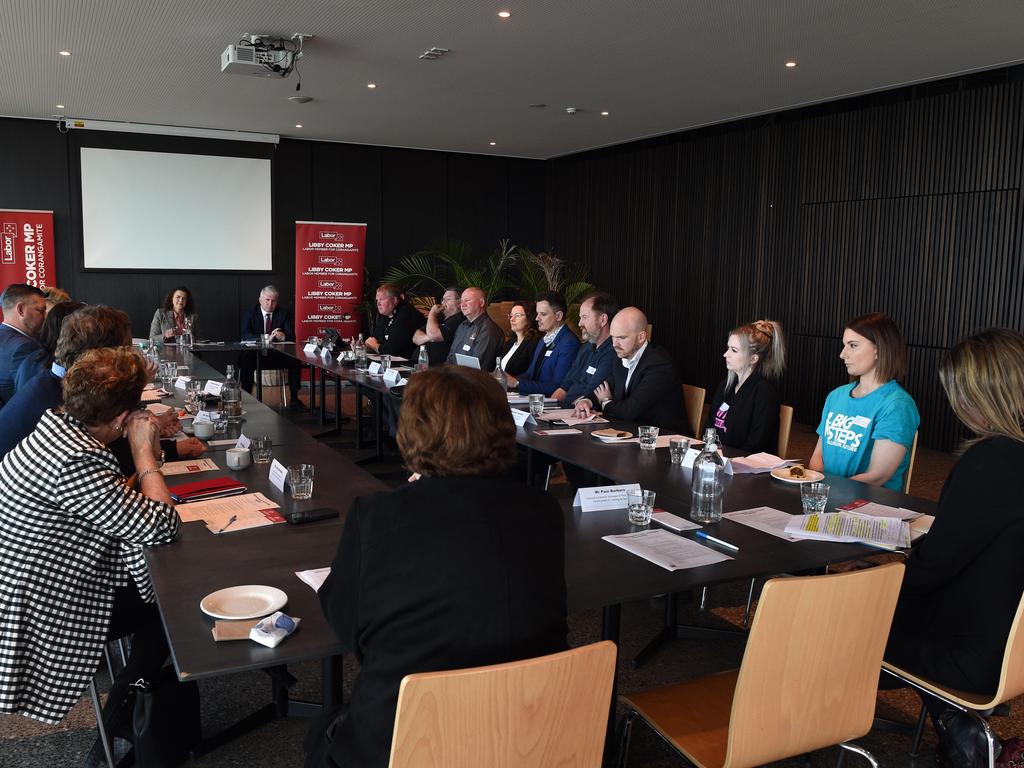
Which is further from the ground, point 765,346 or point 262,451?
point 765,346

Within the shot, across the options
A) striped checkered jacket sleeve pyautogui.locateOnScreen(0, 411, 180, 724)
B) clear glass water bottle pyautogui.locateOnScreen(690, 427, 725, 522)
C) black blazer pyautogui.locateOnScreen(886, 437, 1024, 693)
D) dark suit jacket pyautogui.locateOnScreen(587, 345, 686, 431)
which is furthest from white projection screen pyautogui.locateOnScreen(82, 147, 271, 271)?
black blazer pyautogui.locateOnScreen(886, 437, 1024, 693)

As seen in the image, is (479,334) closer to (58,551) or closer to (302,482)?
(302,482)

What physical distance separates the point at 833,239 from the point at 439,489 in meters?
7.23

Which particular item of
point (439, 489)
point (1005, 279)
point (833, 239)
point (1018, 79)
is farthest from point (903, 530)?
point (833, 239)

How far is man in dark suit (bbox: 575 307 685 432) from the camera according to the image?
14.6 feet

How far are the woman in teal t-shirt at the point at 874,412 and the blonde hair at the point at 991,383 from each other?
1076mm

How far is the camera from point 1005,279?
6457 mm

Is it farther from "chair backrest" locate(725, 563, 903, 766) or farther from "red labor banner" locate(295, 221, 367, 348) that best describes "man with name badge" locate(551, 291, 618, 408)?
"red labor banner" locate(295, 221, 367, 348)

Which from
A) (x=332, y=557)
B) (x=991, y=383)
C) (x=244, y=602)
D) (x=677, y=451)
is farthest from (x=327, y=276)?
(x=991, y=383)

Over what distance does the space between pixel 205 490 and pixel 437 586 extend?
1.59 metres

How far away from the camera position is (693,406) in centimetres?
473

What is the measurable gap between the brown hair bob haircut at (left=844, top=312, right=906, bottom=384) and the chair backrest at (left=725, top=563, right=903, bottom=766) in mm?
1779

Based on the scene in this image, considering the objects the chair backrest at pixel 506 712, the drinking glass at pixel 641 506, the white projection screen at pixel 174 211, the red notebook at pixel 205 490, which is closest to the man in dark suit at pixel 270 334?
the white projection screen at pixel 174 211

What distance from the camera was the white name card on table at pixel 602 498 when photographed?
266 cm
